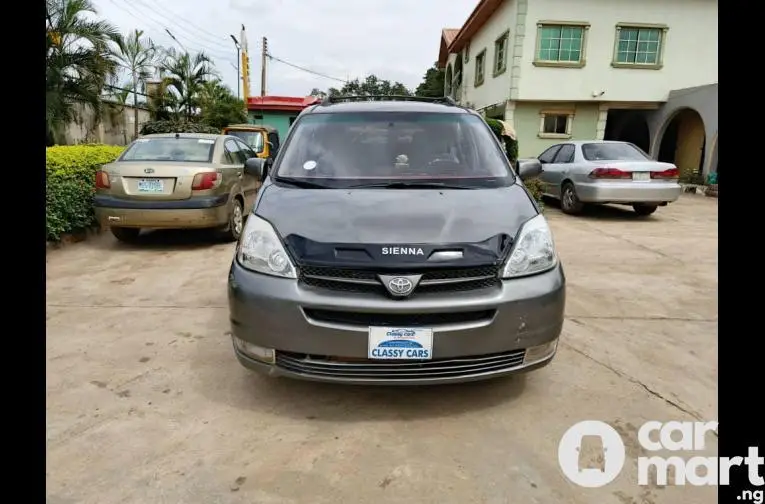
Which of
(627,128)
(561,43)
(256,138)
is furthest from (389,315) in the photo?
(627,128)

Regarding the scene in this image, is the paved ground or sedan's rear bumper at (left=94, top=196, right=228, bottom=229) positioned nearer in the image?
the paved ground

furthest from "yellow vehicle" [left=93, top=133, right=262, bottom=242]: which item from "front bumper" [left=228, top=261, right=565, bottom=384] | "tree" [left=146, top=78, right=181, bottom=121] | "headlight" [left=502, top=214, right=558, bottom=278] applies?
"tree" [left=146, top=78, right=181, bottom=121]

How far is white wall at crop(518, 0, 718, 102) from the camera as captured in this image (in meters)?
14.9

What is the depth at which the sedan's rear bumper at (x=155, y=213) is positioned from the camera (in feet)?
19.6

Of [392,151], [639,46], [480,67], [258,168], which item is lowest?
[258,168]

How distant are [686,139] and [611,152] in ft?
33.5

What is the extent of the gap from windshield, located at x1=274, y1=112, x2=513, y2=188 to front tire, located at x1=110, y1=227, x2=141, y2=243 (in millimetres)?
4112

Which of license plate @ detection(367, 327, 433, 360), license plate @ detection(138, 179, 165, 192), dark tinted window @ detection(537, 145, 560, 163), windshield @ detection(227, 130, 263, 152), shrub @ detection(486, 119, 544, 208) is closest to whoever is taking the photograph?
license plate @ detection(367, 327, 433, 360)

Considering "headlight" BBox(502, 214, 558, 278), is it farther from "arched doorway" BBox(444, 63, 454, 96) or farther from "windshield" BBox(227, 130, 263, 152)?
"arched doorway" BBox(444, 63, 454, 96)

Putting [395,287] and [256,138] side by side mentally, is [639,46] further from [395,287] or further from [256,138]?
[395,287]

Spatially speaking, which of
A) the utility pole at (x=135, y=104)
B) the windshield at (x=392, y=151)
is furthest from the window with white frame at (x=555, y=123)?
the utility pole at (x=135, y=104)

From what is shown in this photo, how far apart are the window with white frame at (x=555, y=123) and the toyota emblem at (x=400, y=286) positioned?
15180 millimetres

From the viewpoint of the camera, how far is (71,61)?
1155 cm
